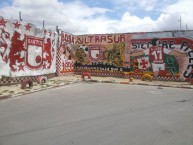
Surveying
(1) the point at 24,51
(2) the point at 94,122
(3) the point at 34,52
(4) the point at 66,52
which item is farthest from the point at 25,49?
(2) the point at 94,122

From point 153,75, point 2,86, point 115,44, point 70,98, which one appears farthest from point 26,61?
point 153,75

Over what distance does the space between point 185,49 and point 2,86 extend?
13.5 metres

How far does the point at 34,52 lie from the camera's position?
17.7 meters

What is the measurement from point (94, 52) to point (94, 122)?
1632cm

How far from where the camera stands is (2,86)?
1445cm

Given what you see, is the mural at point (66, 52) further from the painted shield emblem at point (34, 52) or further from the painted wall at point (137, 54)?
the painted shield emblem at point (34, 52)

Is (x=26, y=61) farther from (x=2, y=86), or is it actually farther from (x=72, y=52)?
(x=72, y=52)

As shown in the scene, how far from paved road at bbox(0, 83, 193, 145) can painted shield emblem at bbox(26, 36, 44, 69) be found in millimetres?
6596

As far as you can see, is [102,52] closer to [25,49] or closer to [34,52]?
[34,52]

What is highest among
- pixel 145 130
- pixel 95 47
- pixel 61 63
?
pixel 95 47

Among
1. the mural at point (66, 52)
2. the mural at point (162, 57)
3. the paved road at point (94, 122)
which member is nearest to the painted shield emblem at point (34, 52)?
the mural at point (66, 52)

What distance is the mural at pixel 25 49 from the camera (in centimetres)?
1484

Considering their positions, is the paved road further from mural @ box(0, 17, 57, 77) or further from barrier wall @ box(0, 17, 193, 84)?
barrier wall @ box(0, 17, 193, 84)

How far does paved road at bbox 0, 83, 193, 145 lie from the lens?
5715 millimetres
